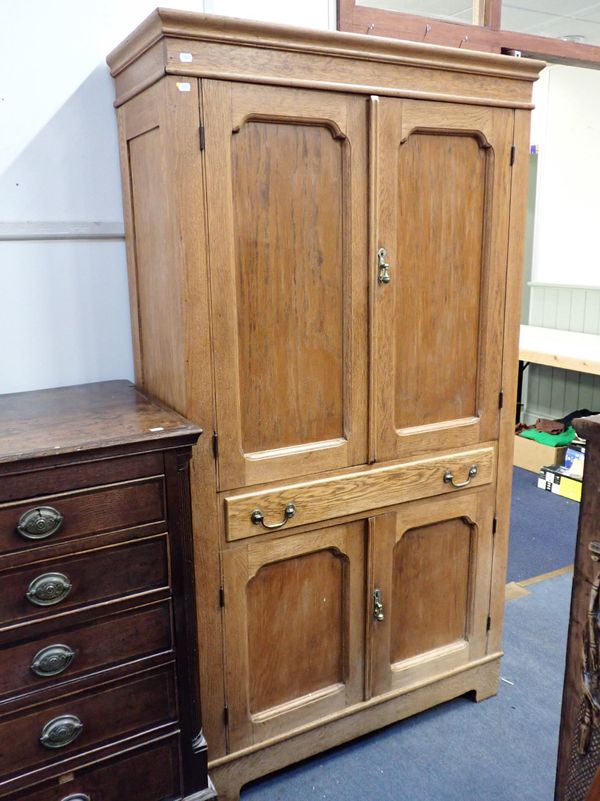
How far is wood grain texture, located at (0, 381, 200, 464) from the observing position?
1277 mm

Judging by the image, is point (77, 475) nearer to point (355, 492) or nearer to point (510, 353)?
point (355, 492)

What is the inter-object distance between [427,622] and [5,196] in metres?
1.60

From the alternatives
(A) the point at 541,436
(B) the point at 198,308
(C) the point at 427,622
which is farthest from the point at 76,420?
(A) the point at 541,436

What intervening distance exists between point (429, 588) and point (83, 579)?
1.03 m

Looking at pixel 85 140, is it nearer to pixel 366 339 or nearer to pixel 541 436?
pixel 366 339

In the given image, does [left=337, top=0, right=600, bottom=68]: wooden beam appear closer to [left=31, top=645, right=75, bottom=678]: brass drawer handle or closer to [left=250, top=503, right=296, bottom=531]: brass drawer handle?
[left=250, top=503, right=296, bottom=531]: brass drawer handle

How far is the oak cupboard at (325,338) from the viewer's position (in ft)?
4.91

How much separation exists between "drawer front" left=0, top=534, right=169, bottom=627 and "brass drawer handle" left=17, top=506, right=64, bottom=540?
0.06m

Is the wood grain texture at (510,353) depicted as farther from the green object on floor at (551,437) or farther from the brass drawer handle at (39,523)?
the green object on floor at (551,437)

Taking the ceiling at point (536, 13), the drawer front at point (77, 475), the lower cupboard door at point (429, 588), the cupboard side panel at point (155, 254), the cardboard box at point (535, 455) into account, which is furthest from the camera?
the ceiling at point (536, 13)

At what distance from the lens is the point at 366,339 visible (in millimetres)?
1730

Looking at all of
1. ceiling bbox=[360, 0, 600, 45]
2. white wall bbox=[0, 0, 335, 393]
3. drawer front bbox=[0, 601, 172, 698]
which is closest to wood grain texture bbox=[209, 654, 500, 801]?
drawer front bbox=[0, 601, 172, 698]

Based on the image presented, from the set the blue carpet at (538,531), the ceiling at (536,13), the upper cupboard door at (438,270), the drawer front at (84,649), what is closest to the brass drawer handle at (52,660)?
the drawer front at (84,649)

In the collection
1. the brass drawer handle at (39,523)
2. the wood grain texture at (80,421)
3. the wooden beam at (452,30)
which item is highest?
the wooden beam at (452,30)
